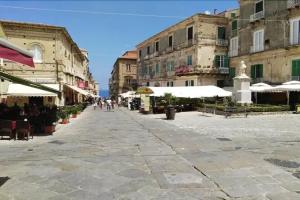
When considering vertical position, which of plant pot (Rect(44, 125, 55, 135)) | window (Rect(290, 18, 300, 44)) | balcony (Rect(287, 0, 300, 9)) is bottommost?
plant pot (Rect(44, 125, 55, 135))

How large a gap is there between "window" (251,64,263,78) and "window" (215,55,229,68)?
21.3ft

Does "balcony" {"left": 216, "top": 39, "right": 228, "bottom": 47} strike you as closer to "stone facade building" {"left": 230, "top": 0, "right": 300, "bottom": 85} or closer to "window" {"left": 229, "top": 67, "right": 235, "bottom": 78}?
"window" {"left": 229, "top": 67, "right": 235, "bottom": 78}

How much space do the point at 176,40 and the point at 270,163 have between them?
36498 millimetres

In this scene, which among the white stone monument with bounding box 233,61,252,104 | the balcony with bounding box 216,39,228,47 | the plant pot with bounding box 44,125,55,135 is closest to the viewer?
the plant pot with bounding box 44,125,55,135

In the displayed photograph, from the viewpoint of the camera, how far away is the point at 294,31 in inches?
1089

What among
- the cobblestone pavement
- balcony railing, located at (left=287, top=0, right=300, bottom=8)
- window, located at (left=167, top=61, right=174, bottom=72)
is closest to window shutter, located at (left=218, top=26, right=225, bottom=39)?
window, located at (left=167, top=61, right=174, bottom=72)

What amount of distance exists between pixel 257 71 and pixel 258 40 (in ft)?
9.61

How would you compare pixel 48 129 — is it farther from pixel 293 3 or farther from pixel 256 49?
pixel 256 49

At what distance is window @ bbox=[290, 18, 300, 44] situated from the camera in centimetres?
2727

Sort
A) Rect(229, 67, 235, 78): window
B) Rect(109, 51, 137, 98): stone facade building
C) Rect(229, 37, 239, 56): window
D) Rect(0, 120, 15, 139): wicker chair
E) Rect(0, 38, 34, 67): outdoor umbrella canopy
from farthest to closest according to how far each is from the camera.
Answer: Rect(109, 51, 137, 98): stone facade building → Rect(229, 67, 235, 78): window → Rect(229, 37, 239, 56): window → Rect(0, 120, 15, 139): wicker chair → Rect(0, 38, 34, 67): outdoor umbrella canopy

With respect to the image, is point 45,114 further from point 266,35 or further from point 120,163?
point 266,35

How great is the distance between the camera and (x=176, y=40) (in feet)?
142

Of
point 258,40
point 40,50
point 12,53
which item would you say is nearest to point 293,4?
point 258,40

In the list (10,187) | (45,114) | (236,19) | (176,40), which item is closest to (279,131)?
(45,114)
